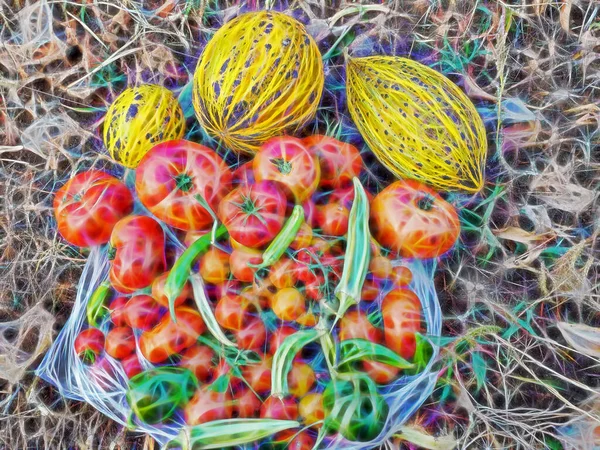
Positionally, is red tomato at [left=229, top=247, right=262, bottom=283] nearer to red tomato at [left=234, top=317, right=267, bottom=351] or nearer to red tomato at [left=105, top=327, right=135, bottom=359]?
red tomato at [left=234, top=317, right=267, bottom=351]

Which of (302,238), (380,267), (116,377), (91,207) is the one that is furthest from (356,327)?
(91,207)

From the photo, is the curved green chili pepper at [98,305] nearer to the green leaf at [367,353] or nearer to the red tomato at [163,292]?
the red tomato at [163,292]

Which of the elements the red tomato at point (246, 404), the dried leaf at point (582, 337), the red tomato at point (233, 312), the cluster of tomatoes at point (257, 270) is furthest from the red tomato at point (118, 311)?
the dried leaf at point (582, 337)

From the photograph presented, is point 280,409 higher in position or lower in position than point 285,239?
lower

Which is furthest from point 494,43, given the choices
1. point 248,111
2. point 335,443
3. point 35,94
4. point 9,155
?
point 9,155

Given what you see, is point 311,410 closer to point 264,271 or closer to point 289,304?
point 289,304

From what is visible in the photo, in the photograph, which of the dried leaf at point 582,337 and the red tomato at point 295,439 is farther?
the dried leaf at point 582,337

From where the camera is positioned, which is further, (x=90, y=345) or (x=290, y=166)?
(x=90, y=345)
